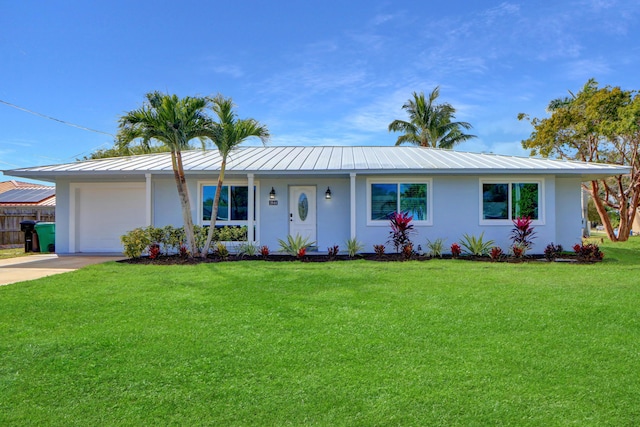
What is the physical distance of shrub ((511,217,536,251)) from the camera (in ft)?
36.1

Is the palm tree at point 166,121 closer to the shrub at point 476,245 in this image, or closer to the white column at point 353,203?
the white column at point 353,203

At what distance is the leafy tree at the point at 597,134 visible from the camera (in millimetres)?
18109

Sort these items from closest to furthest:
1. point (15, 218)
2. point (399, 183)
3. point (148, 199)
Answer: point (148, 199)
point (399, 183)
point (15, 218)

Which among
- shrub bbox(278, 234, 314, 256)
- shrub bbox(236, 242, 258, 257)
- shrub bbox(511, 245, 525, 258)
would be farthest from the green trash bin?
shrub bbox(511, 245, 525, 258)

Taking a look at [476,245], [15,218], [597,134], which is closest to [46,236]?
[15,218]

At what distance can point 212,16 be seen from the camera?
14.7 m

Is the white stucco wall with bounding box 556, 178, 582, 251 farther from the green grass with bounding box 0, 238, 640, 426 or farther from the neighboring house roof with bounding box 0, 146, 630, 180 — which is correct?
the green grass with bounding box 0, 238, 640, 426

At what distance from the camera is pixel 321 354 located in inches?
153

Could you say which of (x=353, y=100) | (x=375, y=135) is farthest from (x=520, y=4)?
(x=375, y=135)

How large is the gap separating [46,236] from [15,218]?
4981mm

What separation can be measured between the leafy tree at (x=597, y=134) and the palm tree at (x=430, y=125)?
239 inches

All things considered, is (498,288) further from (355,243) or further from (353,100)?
(353,100)

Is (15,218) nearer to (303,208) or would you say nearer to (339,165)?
(303,208)

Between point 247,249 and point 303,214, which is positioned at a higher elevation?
point 303,214
